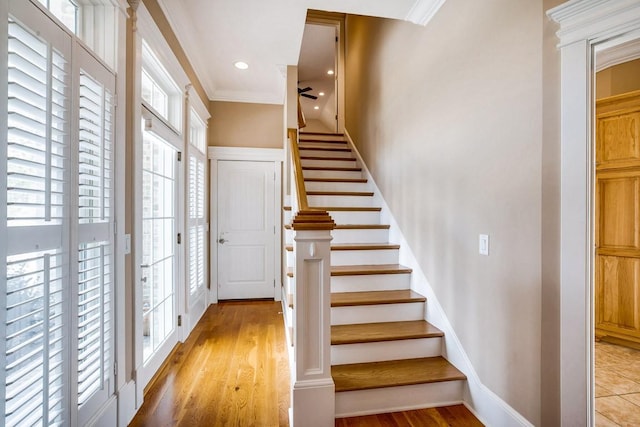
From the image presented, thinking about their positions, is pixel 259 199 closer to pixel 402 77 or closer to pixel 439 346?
pixel 402 77

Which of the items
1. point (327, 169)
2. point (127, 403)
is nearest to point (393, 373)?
point (127, 403)

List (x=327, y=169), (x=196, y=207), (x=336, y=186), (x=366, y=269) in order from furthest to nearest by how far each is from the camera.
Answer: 1. (x=327, y=169)
2. (x=336, y=186)
3. (x=196, y=207)
4. (x=366, y=269)

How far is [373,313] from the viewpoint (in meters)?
2.27

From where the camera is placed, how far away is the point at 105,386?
1539mm

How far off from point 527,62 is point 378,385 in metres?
1.85

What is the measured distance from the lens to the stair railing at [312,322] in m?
1.62

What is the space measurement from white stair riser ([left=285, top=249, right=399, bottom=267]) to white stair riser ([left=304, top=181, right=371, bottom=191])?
1.00 m

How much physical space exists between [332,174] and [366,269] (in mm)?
1688

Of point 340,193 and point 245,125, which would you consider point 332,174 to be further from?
point 245,125

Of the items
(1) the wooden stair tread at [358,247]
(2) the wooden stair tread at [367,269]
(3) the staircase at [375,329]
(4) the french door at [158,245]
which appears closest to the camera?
(3) the staircase at [375,329]

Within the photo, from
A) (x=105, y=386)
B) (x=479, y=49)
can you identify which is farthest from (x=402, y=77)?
(x=105, y=386)

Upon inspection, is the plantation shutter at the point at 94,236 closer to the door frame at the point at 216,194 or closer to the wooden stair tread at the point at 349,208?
the wooden stair tread at the point at 349,208

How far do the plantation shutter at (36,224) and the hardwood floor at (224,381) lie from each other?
0.75 meters

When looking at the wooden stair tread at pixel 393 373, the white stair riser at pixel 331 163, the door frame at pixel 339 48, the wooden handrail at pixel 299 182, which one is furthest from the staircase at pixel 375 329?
the door frame at pixel 339 48
